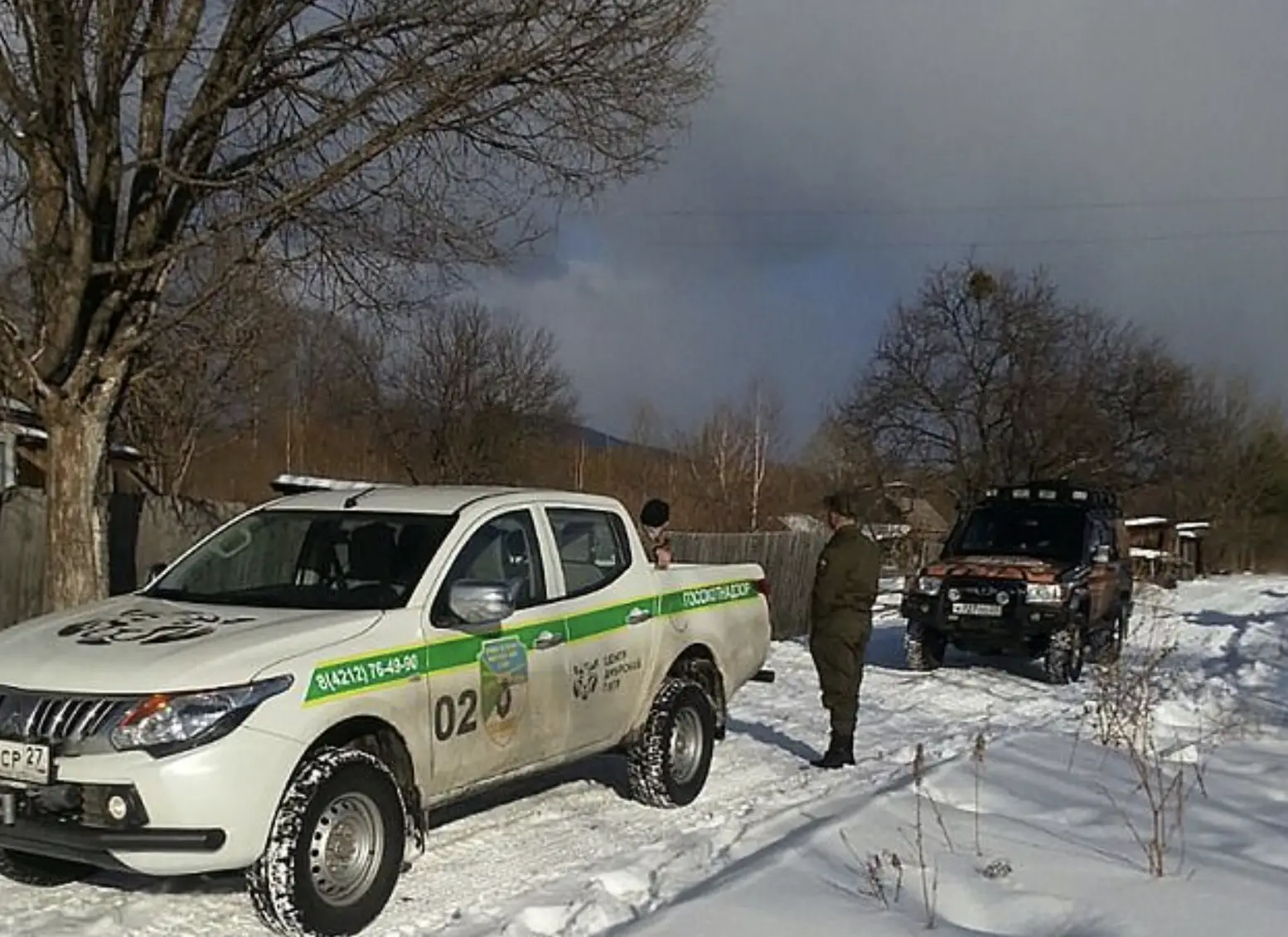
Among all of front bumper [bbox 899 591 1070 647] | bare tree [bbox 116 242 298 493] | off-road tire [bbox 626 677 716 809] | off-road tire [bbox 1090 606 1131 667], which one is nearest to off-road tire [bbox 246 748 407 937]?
off-road tire [bbox 626 677 716 809]

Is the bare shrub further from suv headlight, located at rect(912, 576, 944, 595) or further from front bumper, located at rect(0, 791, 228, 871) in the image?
front bumper, located at rect(0, 791, 228, 871)

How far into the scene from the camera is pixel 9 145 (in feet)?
36.9

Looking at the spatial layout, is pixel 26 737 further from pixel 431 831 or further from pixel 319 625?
pixel 431 831

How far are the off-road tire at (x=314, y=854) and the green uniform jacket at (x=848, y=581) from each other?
180 inches

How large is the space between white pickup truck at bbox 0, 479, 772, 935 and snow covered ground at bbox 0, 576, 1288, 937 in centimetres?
37

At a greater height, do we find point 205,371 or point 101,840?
point 205,371

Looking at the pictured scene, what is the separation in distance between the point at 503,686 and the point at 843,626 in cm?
363

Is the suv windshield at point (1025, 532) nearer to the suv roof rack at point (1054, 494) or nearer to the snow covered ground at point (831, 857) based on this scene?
the suv roof rack at point (1054, 494)

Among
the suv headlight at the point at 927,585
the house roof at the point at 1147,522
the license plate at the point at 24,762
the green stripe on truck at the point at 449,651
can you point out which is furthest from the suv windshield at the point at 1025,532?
the house roof at the point at 1147,522

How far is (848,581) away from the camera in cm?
987

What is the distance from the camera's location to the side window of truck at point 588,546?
7.75 m

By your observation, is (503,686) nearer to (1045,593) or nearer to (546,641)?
(546,641)

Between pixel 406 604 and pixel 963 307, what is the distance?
3322cm

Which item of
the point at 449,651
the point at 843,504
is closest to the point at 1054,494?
the point at 843,504
